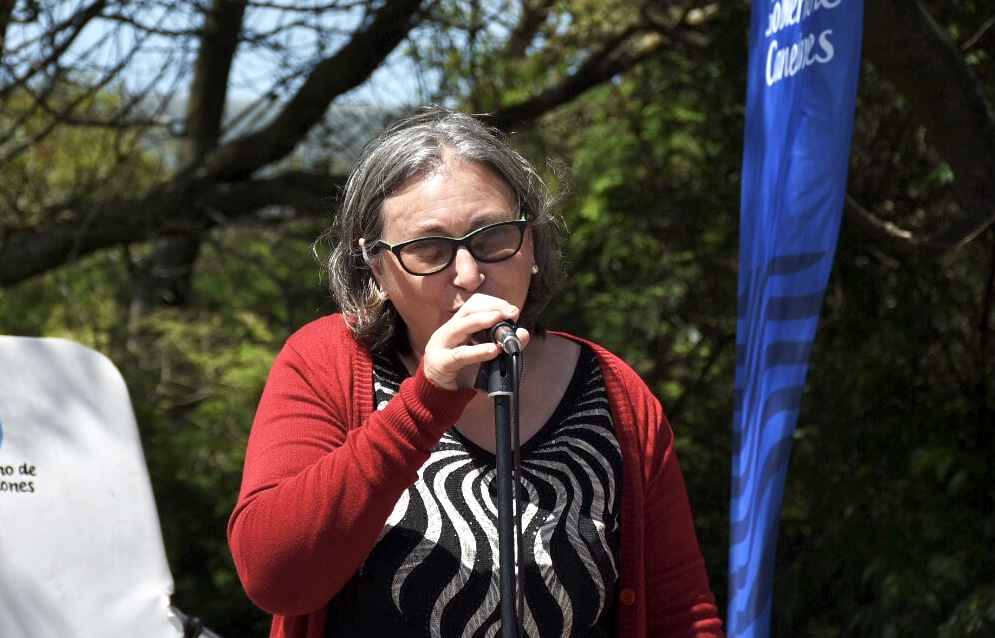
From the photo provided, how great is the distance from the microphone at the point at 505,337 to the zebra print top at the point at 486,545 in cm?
31

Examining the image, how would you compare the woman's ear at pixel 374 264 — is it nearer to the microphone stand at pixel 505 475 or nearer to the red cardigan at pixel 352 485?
the red cardigan at pixel 352 485

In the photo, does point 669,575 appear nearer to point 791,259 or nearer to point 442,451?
point 442,451

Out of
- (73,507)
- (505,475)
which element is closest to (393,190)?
(505,475)

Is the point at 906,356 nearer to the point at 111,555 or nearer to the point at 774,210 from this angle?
the point at 774,210

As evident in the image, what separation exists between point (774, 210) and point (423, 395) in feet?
2.87

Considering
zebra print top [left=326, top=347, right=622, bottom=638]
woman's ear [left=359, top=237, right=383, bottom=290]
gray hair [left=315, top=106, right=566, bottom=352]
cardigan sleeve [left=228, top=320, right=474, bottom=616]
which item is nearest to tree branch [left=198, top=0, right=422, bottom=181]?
gray hair [left=315, top=106, right=566, bottom=352]

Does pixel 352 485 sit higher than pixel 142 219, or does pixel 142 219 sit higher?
pixel 142 219

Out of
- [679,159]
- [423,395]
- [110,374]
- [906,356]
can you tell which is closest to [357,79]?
[679,159]

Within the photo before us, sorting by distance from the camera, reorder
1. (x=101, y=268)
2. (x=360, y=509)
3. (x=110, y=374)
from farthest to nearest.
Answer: (x=101, y=268), (x=110, y=374), (x=360, y=509)

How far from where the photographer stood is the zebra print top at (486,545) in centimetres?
158

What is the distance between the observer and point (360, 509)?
144cm

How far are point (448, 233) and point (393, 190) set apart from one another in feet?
0.48

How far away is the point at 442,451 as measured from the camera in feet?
5.61

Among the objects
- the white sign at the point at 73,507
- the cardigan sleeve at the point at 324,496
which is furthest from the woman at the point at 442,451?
the white sign at the point at 73,507
